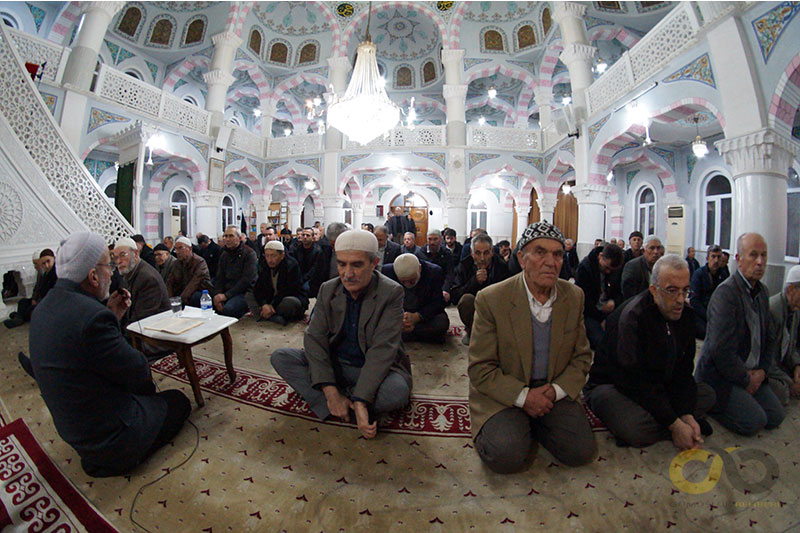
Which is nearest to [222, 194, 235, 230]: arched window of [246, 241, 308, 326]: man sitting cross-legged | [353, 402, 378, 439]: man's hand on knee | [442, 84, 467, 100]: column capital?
[442, 84, 467, 100]: column capital

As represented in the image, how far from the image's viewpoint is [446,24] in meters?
9.59

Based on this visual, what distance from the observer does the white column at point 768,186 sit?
3.60 meters

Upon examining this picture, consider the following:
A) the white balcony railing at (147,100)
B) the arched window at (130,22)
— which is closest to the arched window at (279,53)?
the arched window at (130,22)

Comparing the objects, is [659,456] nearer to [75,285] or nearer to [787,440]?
[787,440]

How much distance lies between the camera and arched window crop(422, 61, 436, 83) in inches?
472

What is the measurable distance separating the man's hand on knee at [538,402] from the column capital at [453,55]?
10052 mm

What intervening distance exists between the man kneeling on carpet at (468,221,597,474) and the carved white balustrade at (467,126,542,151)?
8.76m

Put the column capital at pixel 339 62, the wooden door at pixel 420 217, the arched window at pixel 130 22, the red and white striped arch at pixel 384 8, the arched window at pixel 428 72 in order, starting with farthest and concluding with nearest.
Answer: the wooden door at pixel 420 217 → the arched window at pixel 428 72 → the column capital at pixel 339 62 → the red and white striped arch at pixel 384 8 → the arched window at pixel 130 22

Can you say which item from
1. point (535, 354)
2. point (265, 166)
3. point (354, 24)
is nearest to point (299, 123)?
point (265, 166)

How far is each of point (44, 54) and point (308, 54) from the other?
688 centimetres

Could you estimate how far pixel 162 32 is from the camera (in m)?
9.65

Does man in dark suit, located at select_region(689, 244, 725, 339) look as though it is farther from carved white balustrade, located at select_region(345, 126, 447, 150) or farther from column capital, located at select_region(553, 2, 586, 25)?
carved white balustrade, located at select_region(345, 126, 447, 150)

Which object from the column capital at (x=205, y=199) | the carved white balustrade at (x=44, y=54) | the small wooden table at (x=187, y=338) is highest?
the carved white balustrade at (x=44, y=54)

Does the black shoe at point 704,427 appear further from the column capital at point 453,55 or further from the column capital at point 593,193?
the column capital at point 453,55
